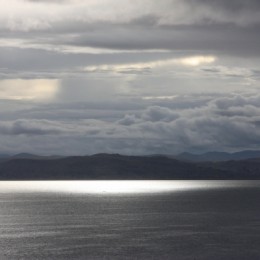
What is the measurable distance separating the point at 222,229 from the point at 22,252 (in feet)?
252

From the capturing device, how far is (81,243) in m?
164

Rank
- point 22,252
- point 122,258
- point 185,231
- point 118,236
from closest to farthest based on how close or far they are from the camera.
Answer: point 122,258 → point 22,252 → point 118,236 → point 185,231

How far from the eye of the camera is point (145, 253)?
143875 mm

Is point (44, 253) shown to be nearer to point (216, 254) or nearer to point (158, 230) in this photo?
point (216, 254)

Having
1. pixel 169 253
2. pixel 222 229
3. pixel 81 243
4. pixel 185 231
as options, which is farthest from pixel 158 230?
pixel 169 253

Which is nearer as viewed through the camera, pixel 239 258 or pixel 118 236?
pixel 239 258

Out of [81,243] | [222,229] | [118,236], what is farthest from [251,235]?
[81,243]

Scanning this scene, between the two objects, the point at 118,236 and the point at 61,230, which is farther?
the point at 61,230

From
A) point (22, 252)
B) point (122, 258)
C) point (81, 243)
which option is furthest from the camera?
point (81, 243)

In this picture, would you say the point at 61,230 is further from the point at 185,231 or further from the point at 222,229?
the point at 222,229

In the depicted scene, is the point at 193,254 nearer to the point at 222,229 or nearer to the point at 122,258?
the point at 122,258

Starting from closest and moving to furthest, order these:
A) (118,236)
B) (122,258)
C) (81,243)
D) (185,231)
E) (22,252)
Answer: (122,258), (22,252), (81,243), (118,236), (185,231)

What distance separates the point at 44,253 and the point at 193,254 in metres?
35.2

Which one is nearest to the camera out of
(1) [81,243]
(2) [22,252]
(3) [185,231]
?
(2) [22,252]
